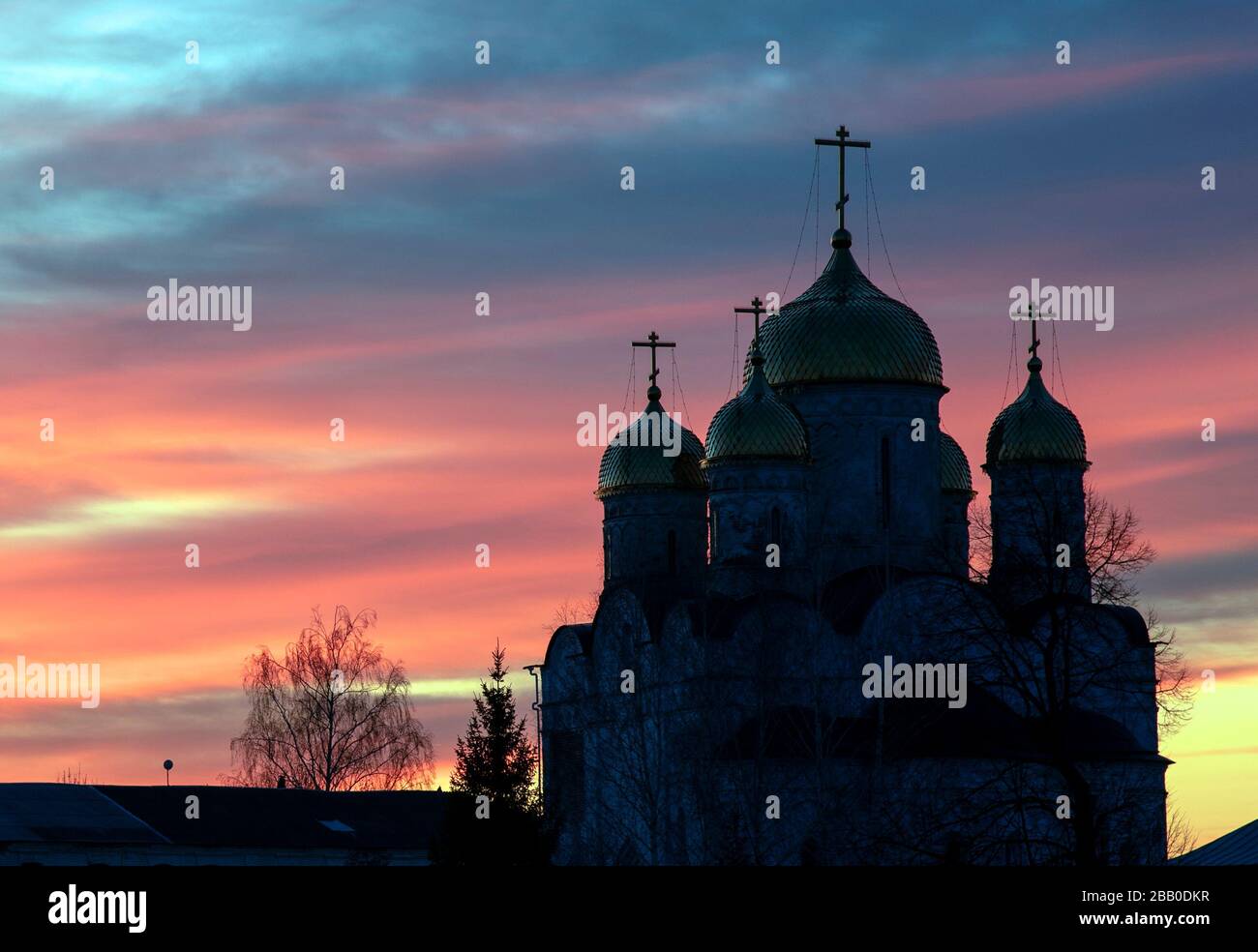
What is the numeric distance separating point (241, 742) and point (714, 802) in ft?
72.3

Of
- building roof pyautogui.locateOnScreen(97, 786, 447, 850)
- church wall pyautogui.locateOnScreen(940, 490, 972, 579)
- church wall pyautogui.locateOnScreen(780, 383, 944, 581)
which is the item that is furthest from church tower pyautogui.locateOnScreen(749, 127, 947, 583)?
building roof pyautogui.locateOnScreen(97, 786, 447, 850)

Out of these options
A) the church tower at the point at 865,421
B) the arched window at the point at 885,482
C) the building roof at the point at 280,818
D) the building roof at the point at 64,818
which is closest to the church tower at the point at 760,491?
the church tower at the point at 865,421

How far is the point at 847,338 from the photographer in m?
47.5

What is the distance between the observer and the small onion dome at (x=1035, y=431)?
50031mm

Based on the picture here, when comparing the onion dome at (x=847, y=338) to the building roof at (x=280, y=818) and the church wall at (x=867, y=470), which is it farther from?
the building roof at (x=280, y=818)

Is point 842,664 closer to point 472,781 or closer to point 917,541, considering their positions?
point 917,541

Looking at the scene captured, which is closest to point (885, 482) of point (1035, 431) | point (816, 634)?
point (1035, 431)

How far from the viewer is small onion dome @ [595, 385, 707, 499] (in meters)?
51.2

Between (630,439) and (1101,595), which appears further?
(630,439)

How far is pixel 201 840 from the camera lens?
53.5 metres

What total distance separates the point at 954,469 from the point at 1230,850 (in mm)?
26210
